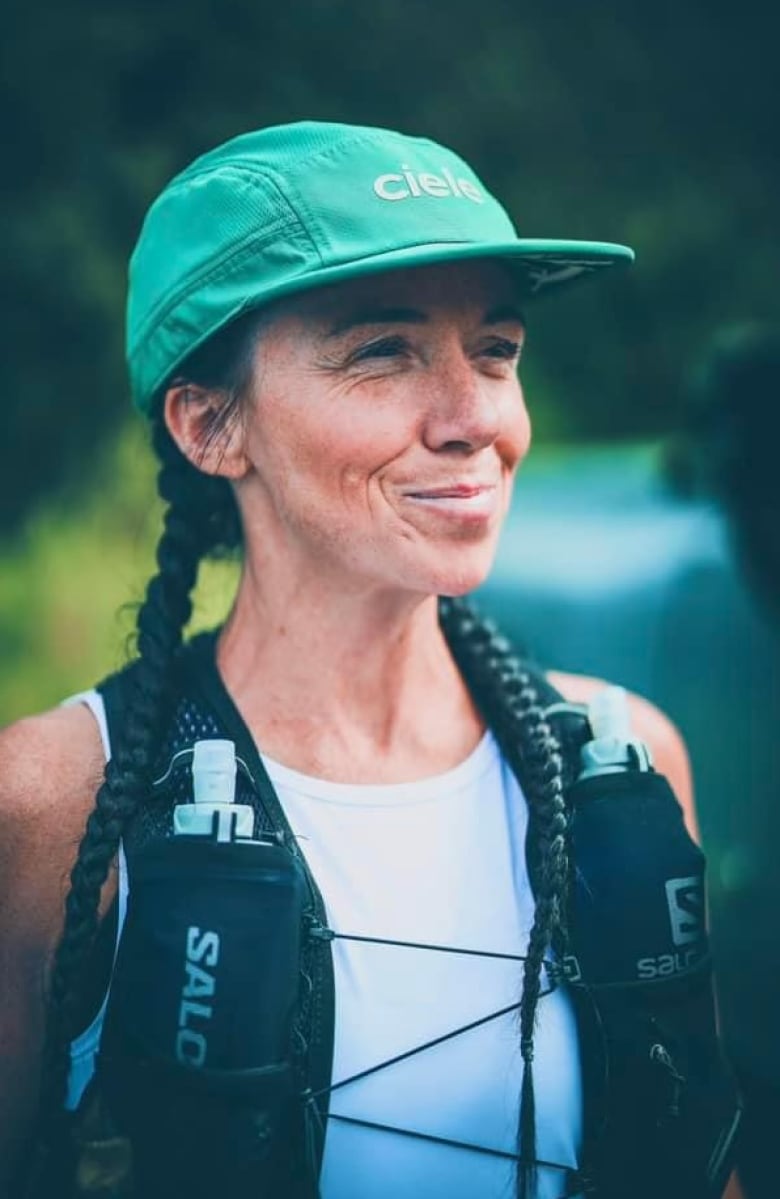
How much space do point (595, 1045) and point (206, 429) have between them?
4.09 feet

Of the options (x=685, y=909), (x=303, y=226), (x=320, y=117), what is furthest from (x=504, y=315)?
(x=320, y=117)

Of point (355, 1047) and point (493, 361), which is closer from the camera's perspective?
point (355, 1047)

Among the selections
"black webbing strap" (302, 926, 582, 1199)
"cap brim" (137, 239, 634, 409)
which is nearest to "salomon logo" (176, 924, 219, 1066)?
"black webbing strap" (302, 926, 582, 1199)

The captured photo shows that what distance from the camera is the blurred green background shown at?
3.25 metres

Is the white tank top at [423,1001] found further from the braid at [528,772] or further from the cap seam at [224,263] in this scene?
the cap seam at [224,263]

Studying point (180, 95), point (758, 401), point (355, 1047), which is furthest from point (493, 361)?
point (180, 95)

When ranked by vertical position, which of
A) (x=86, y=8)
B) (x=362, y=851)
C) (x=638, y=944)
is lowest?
(x=638, y=944)

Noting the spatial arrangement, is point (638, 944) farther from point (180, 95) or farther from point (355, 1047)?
point (180, 95)

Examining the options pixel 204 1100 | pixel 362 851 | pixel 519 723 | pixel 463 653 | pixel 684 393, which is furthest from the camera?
pixel 684 393

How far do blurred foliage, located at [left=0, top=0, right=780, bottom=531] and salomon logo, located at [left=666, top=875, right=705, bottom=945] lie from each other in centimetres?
277

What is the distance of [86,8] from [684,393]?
2.61 metres

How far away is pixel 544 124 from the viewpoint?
3.73 m

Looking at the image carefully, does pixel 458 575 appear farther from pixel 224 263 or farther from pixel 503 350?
pixel 224 263

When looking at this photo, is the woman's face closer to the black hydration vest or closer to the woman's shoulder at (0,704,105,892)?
the black hydration vest
